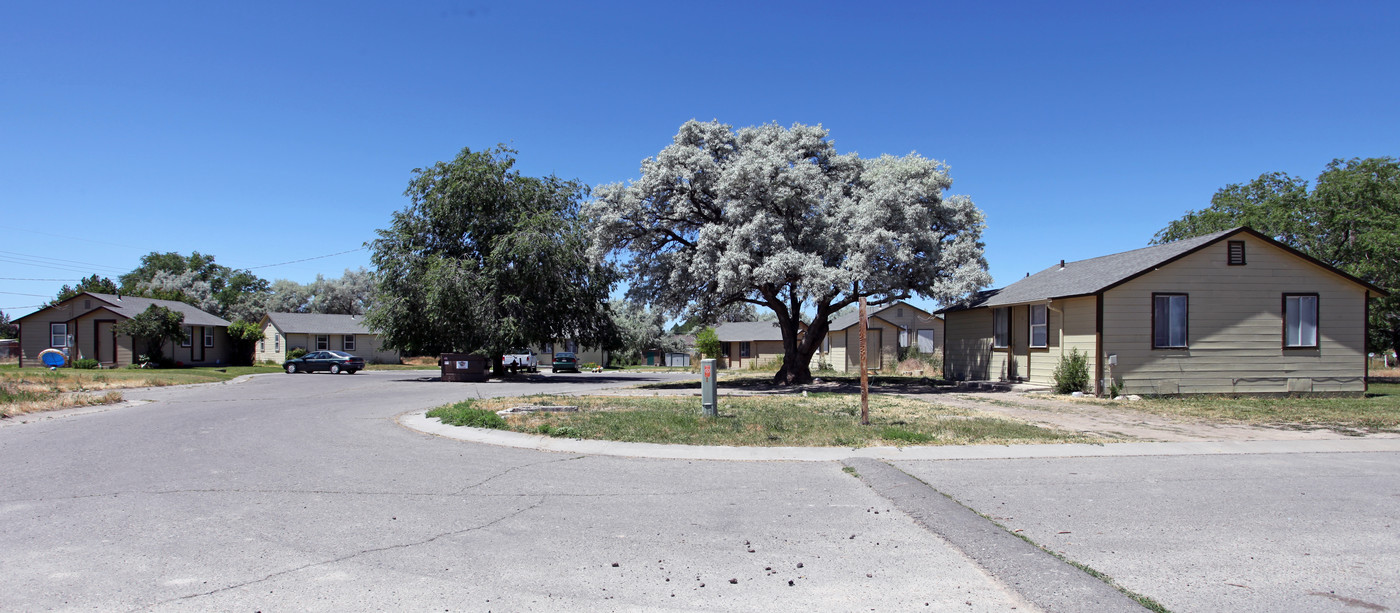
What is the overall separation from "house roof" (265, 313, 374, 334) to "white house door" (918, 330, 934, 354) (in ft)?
133

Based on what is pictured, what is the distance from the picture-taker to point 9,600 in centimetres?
484

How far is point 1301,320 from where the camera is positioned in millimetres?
22203

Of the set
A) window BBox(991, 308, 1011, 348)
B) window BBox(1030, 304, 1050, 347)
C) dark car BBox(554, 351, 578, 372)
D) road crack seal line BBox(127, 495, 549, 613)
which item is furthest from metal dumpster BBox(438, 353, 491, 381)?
road crack seal line BBox(127, 495, 549, 613)

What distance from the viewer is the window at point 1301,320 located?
72.6ft

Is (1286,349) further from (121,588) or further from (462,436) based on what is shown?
(121,588)

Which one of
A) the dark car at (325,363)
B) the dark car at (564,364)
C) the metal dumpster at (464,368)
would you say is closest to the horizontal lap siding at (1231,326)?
the metal dumpster at (464,368)

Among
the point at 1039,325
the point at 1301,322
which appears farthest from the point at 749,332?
the point at 1301,322

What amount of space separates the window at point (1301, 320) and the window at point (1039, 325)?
6.51 metres

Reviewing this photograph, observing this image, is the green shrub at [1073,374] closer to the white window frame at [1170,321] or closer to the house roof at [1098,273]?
the house roof at [1098,273]

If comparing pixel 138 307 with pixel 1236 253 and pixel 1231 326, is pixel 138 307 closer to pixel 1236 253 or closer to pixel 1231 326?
pixel 1231 326

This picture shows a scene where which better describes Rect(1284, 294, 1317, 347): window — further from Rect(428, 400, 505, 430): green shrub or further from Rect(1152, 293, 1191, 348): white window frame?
Rect(428, 400, 505, 430): green shrub

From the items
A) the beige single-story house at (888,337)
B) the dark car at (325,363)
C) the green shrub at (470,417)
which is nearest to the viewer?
the green shrub at (470,417)

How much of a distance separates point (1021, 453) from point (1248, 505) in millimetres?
3528

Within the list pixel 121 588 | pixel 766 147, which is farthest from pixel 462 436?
pixel 766 147
